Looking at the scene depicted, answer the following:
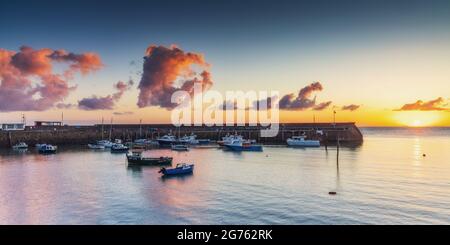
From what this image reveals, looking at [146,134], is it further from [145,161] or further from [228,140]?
[145,161]

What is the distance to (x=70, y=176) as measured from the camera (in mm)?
49906

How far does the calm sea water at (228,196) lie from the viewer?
91.4 feet

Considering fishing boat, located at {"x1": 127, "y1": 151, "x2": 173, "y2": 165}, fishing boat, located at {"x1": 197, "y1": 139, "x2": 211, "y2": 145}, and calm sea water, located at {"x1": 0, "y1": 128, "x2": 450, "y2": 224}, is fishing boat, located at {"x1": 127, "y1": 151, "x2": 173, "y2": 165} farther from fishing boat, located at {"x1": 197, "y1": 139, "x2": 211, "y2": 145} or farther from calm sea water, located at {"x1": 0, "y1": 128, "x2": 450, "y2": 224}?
fishing boat, located at {"x1": 197, "y1": 139, "x2": 211, "y2": 145}

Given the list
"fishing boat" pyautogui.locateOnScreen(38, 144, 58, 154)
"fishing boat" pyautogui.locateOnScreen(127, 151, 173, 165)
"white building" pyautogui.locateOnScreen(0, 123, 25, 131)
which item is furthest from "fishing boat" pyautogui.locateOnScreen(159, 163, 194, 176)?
"white building" pyautogui.locateOnScreen(0, 123, 25, 131)

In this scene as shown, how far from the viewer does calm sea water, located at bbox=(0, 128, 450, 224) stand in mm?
27859

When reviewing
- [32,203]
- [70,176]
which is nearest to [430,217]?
[32,203]

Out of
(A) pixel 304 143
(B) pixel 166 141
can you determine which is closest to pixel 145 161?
(B) pixel 166 141

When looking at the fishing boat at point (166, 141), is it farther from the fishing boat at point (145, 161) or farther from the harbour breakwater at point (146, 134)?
the fishing boat at point (145, 161)

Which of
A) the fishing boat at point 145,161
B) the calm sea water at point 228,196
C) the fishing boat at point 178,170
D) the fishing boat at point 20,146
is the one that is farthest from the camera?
the fishing boat at point 20,146

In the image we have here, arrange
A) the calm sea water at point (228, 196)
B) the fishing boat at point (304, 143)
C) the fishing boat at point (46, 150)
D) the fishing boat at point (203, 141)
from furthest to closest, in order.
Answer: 1. the fishing boat at point (203, 141)
2. the fishing boat at point (304, 143)
3. the fishing boat at point (46, 150)
4. the calm sea water at point (228, 196)

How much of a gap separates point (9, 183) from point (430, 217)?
44.6 meters

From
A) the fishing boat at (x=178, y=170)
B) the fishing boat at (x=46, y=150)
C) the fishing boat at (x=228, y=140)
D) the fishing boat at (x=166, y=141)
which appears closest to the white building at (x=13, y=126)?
the fishing boat at (x=46, y=150)

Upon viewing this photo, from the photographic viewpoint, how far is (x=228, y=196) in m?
35.5
